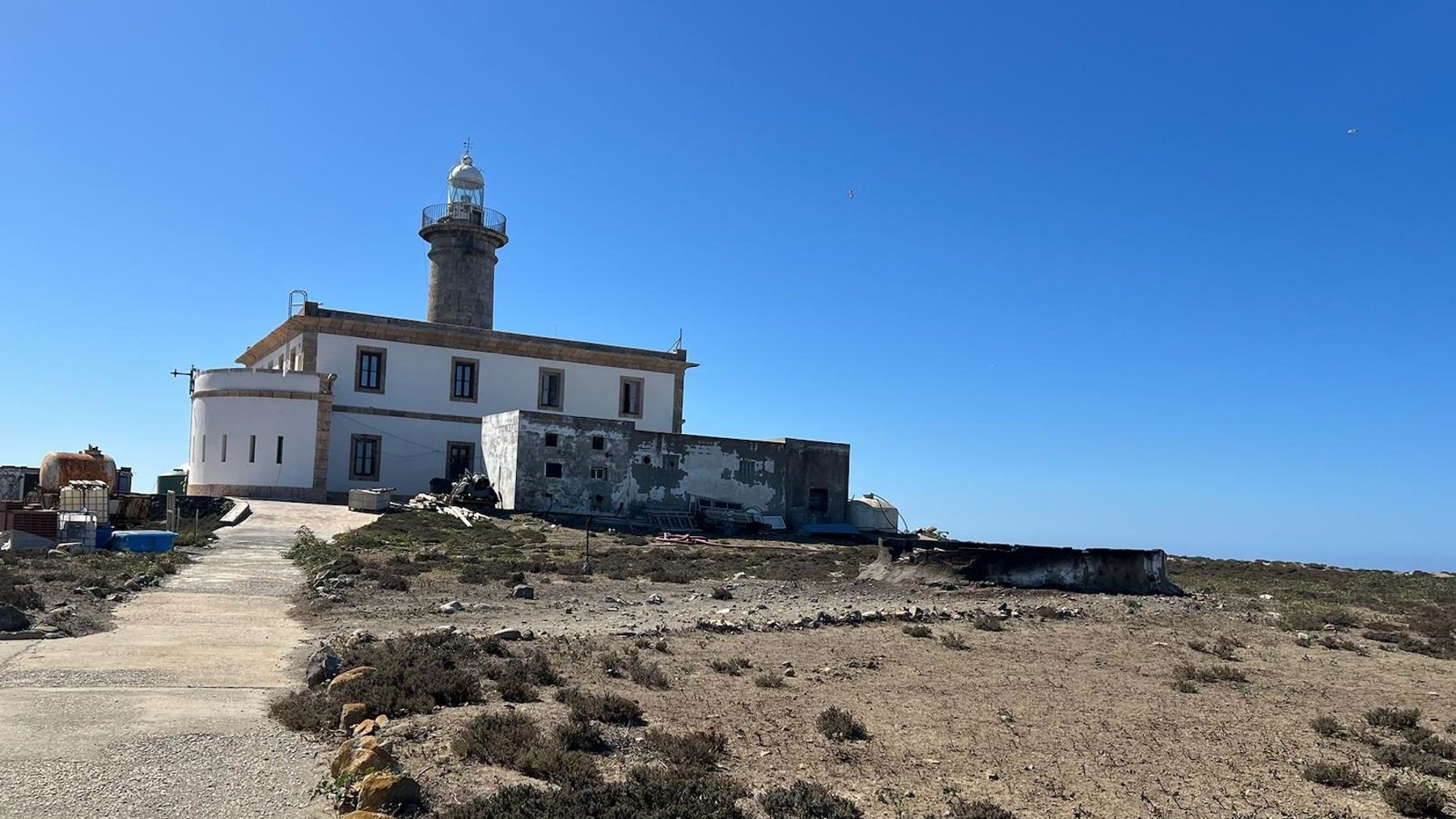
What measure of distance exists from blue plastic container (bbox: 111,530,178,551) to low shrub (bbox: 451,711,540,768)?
1733 centimetres

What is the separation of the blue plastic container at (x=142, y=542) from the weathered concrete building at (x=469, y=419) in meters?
15.0

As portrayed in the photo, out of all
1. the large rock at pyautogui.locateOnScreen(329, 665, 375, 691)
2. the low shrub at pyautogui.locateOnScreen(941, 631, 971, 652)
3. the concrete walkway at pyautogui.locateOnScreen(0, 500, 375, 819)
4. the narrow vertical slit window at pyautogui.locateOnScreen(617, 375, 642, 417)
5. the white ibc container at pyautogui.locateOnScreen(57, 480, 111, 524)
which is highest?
the narrow vertical slit window at pyautogui.locateOnScreen(617, 375, 642, 417)

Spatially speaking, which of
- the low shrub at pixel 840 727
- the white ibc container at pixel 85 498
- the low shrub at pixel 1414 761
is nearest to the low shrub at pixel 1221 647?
the low shrub at pixel 1414 761

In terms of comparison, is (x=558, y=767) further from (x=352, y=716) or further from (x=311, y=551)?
(x=311, y=551)

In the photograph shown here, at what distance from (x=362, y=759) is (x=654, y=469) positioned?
33.1 meters

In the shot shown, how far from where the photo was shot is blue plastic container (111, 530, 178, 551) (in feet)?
73.7

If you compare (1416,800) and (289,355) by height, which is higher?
(289,355)

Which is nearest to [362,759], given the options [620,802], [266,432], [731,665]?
[620,802]

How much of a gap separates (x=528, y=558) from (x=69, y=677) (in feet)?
50.8

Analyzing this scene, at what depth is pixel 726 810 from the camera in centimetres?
647

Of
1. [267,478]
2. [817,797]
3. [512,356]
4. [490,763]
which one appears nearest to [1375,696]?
[817,797]

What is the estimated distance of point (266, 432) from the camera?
38406 millimetres

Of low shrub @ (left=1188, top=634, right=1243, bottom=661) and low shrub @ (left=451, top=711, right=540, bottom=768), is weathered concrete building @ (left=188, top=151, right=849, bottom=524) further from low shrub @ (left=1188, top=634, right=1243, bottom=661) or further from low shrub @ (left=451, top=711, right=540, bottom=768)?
low shrub @ (left=451, top=711, right=540, bottom=768)

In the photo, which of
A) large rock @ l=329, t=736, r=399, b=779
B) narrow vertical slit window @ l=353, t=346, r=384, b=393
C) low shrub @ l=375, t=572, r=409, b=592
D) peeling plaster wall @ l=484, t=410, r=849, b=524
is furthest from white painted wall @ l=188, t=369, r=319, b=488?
large rock @ l=329, t=736, r=399, b=779
